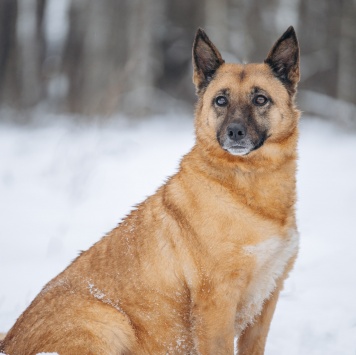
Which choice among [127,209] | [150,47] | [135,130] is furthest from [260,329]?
[150,47]

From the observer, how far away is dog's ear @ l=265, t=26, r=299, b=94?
4164 millimetres

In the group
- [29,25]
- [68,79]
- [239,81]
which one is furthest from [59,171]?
[29,25]

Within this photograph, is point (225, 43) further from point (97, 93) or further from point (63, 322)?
point (63, 322)

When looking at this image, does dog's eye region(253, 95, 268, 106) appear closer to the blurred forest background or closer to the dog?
the dog

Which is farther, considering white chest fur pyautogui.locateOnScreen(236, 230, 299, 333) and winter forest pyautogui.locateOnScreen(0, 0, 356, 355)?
winter forest pyautogui.locateOnScreen(0, 0, 356, 355)

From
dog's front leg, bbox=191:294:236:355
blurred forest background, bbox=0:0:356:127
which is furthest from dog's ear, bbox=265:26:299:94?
blurred forest background, bbox=0:0:356:127

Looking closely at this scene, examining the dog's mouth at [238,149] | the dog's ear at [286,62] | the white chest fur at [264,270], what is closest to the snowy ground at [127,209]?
the white chest fur at [264,270]

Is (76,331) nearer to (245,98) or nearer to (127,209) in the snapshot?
(245,98)

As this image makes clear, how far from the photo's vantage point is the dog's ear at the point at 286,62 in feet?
13.7

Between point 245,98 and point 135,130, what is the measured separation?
9779 millimetres

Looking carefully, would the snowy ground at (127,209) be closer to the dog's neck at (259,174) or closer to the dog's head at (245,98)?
the dog's neck at (259,174)

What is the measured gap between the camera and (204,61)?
170 inches

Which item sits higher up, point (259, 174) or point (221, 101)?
point (221, 101)

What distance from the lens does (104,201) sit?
8555mm
